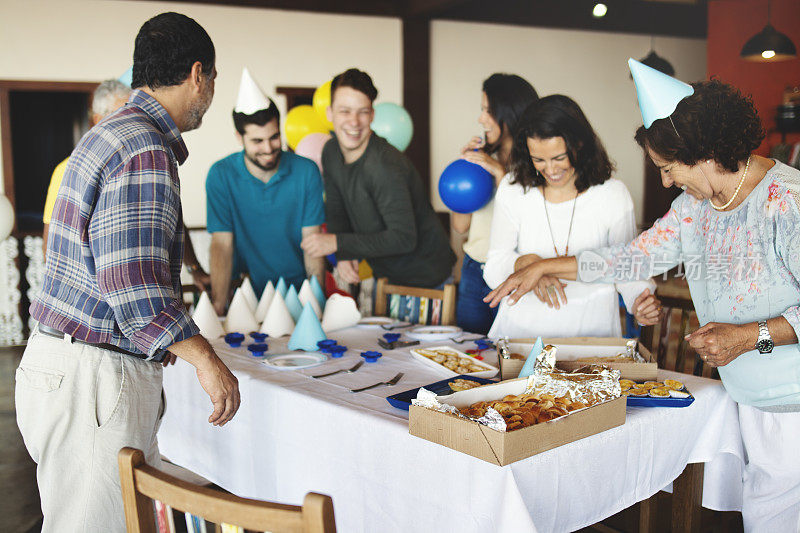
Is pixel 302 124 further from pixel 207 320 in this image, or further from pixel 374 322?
pixel 207 320

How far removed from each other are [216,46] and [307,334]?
5121mm

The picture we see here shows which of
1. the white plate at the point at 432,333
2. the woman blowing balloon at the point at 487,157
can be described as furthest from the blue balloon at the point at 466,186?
the white plate at the point at 432,333

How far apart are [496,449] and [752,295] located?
77 cm

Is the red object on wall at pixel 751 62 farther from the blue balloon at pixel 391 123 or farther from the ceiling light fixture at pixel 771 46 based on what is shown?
the blue balloon at pixel 391 123

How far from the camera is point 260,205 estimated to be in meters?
2.98

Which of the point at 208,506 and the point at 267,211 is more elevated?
the point at 267,211

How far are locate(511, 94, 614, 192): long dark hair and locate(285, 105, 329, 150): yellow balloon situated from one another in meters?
2.76

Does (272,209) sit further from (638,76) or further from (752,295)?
(752,295)

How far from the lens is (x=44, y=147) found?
11.5 m

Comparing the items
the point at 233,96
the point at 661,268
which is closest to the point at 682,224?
the point at 661,268

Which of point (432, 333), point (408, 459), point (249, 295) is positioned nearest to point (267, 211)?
point (249, 295)

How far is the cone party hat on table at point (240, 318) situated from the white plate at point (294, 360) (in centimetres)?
46

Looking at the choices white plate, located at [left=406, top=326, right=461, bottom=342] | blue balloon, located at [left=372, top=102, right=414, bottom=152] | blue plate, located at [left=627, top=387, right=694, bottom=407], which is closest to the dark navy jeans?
white plate, located at [left=406, top=326, right=461, bottom=342]

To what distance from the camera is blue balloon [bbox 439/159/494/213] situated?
2906mm
